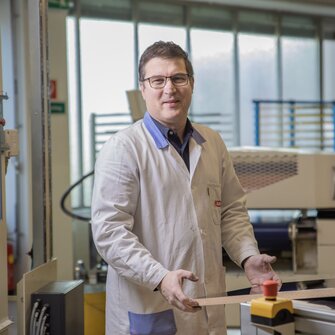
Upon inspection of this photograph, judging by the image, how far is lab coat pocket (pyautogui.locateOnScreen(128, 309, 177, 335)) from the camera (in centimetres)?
158

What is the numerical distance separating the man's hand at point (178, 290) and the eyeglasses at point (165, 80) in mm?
532

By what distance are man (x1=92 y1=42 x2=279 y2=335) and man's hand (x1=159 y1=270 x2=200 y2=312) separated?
0.17 m

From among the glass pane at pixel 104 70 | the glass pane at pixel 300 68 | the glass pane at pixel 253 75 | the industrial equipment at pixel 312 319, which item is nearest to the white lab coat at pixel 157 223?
the industrial equipment at pixel 312 319

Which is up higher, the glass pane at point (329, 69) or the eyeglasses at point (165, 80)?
the glass pane at point (329, 69)

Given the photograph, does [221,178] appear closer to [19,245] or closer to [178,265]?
[178,265]

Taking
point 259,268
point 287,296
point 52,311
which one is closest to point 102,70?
point 52,311

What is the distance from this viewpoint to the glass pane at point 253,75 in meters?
6.55

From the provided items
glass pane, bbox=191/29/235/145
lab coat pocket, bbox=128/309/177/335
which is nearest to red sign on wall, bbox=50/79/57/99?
glass pane, bbox=191/29/235/145

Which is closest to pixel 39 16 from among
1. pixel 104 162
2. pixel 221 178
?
pixel 104 162

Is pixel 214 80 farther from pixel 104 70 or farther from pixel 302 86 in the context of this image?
pixel 104 70

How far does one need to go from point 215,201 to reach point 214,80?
15.8ft

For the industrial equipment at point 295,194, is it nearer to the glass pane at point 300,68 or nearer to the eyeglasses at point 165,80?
the eyeglasses at point 165,80

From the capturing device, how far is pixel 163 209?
1612 millimetres

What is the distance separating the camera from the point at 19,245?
4617 millimetres
